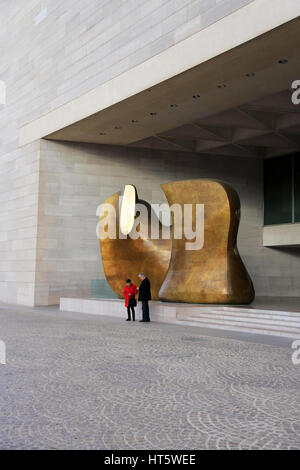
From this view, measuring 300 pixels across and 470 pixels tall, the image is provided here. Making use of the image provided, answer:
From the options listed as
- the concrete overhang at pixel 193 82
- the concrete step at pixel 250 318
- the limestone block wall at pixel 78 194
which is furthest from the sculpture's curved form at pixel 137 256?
the limestone block wall at pixel 78 194

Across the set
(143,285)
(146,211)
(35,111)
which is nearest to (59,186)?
(35,111)

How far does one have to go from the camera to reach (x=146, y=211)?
17.3 metres

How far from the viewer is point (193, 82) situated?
15219 millimetres

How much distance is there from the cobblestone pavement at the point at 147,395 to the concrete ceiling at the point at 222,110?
7.59 meters

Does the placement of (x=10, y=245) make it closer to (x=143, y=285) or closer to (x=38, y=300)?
(x=38, y=300)

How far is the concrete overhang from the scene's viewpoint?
1234 cm

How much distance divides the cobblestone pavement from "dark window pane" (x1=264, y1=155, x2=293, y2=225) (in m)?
15.9

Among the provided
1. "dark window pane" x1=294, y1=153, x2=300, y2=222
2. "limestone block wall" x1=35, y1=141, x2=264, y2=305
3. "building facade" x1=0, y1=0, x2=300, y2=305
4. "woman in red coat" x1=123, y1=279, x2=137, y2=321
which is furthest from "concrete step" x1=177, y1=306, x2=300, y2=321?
"dark window pane" x1=294, y1=153, x2=300, y2=222

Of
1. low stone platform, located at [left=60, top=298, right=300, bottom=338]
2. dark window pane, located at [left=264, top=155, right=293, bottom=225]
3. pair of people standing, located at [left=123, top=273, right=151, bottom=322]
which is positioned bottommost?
low stone platform, located at [left=60, top=298, right=300, bottom=338]

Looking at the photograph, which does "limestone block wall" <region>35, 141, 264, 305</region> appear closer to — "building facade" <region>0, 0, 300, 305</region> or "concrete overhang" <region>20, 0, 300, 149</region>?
"building facade" <region>0, 0, 300, 305</region>

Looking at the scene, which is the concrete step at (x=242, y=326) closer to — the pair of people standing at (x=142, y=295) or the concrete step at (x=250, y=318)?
the concrete step at (x=250, y=318)

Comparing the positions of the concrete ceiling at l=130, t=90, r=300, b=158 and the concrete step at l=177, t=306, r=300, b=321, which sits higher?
the concrete ceiling at l=130, t=90, r=300, b=158

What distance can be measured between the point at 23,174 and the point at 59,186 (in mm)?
1964

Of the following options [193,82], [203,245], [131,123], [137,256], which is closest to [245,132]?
[131,123]
